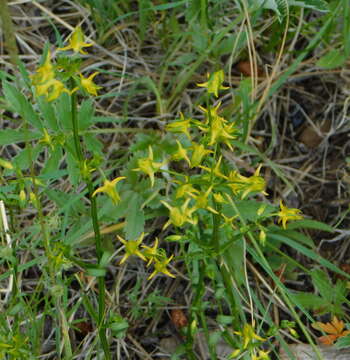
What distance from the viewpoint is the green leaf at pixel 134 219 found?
188 centimetres

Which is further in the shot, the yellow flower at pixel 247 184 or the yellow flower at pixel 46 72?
the yellow flower at pixel 247 184

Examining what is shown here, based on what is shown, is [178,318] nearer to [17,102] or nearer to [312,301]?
[312,301]

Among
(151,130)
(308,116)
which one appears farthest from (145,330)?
(308,116)

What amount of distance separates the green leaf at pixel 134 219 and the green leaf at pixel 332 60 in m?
0.96

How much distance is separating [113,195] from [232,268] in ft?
2.63

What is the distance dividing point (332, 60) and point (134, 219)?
1.08 metres

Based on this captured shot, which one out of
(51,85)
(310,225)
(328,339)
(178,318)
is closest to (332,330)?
(328,339)

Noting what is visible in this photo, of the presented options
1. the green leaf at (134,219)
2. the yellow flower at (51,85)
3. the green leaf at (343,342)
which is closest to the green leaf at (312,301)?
the green leaf at (343,342)

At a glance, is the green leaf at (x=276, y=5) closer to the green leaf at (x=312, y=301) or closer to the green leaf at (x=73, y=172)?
the green leaf at (x=73, y=172)

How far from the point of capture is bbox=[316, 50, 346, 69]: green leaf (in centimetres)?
234

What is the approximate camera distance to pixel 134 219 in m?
1.92

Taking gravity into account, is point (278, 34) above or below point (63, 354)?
above

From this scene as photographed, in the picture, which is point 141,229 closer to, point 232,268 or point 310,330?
point 232,268

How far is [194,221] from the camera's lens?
1.30 metres
